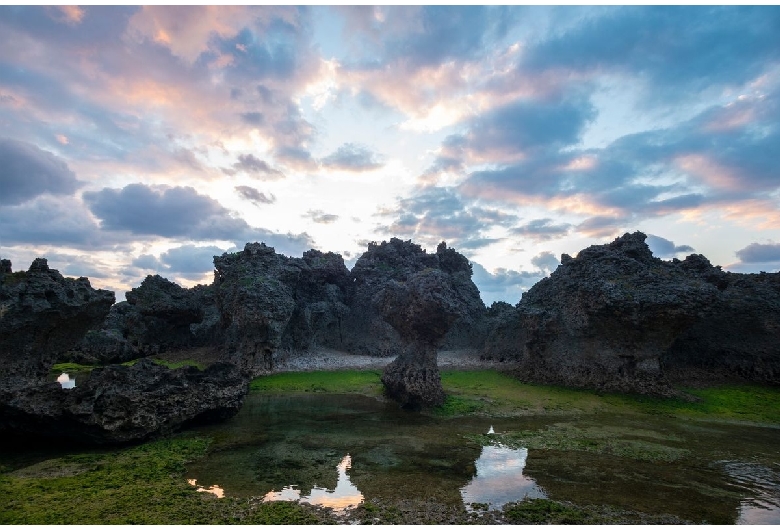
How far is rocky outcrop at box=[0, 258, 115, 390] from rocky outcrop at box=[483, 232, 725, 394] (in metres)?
23.5

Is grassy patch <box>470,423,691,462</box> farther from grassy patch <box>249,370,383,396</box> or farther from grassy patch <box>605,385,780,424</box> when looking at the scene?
grassy patch <box>249,370,383,396</box>

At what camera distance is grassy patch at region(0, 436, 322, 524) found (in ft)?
28.2

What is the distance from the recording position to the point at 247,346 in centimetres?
3105

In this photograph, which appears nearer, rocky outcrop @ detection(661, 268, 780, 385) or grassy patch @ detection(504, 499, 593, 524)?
grassy patch @ detection(504, 499, 593, 524)

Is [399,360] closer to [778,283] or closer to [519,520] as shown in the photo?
[519,520]

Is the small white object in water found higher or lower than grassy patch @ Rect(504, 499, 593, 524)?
lower

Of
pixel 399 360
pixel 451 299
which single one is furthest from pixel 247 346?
pixel 451 299

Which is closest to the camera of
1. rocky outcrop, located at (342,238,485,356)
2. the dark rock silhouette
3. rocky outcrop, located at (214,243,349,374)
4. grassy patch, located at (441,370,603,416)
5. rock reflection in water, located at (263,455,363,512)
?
rock reflection in water, located at (263,455,363,512)

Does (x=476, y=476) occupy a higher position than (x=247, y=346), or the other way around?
(x=247, y=346)

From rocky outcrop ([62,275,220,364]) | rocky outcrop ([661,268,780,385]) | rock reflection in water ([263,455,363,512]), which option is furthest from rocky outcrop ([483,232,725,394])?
rocky outcrop ([62,275,220,364])

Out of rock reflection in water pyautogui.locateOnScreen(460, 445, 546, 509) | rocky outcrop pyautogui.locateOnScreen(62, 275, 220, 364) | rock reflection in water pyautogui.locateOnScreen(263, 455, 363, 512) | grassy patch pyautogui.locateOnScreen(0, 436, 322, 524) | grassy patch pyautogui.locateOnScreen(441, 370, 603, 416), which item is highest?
rocky outcrop pyautogui.locateOnScreen(62, 275, 220, 364)

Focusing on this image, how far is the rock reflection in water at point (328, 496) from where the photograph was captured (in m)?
9.62

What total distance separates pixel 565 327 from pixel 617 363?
3.35m

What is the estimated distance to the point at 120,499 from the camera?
31.0 ft
